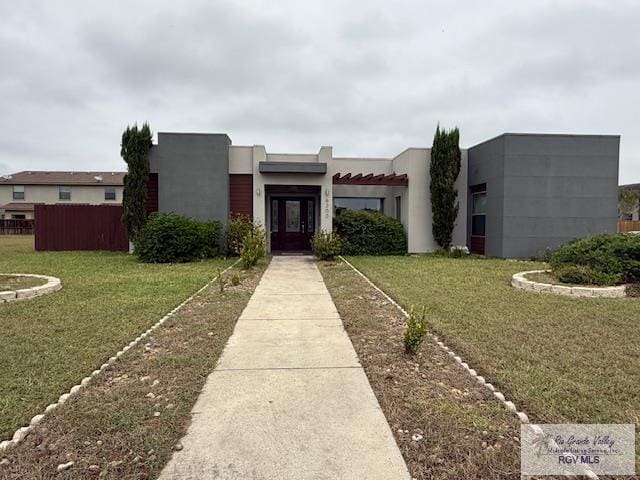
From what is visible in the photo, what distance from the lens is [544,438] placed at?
102 inches

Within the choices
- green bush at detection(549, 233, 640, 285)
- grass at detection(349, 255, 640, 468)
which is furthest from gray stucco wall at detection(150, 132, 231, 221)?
green bush at detection(549, 233, 640, 285)

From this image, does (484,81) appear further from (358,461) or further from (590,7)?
(358,461)

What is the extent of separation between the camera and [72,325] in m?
5.20

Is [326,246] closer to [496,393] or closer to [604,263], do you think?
[604,263]

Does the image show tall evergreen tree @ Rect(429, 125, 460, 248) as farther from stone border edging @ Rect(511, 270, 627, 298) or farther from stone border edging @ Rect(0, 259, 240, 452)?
stone border edging @ Rect(0, 259, 240, 452)

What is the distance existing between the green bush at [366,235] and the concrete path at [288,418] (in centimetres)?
1045

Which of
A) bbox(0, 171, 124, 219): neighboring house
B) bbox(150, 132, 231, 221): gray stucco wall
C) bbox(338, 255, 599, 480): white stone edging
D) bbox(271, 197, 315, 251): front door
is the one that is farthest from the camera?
bbox(0, 171, 124, 219): neighboring house

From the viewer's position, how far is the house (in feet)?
44.5

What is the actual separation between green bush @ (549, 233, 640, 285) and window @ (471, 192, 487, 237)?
249 inches

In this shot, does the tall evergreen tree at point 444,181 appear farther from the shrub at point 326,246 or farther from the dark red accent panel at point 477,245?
the shrub at point 326,246

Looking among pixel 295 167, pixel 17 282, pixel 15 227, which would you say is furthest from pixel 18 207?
pixel 17 282

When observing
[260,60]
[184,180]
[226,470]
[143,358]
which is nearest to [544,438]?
[226,470]

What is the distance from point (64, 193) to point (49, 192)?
4.72ft

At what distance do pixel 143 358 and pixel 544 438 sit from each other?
3618 mm
